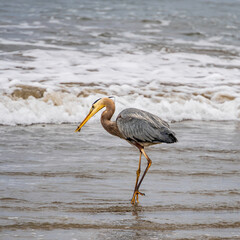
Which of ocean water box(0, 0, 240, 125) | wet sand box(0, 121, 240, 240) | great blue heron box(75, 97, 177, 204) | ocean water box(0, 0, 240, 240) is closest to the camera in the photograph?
wet sand box(0, 121, 240, 240)

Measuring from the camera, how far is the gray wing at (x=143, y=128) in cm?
567

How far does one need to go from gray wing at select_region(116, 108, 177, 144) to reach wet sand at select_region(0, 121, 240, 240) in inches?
18.2

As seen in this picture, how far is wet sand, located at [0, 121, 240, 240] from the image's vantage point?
14.7 ft

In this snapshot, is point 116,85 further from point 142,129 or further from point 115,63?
point 142,129

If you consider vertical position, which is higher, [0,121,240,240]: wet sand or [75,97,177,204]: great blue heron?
[75,97,177,204]: great blue heron

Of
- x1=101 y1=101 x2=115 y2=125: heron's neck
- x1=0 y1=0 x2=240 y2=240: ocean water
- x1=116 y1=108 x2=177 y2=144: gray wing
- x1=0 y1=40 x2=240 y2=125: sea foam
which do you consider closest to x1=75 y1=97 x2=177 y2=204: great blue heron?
x1=116 y1=108 x2=177 y2=144: gray wing

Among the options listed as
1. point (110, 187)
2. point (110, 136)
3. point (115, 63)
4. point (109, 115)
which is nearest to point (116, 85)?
point (115, 63)

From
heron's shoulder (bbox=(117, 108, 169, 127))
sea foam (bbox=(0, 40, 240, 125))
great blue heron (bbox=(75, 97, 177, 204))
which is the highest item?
heron's shoulder (bbox=(117, 108, 169, 127))

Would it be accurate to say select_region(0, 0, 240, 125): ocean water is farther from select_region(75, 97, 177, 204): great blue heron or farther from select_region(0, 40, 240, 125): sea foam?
select_region(75, 97, 177, 204): great blue heron

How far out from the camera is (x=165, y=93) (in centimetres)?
1105

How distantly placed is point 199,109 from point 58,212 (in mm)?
5854

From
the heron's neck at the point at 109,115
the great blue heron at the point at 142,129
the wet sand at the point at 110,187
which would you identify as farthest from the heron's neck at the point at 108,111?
the wet sand at the point at 110,187

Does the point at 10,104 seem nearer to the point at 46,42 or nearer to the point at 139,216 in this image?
the point at 139,216

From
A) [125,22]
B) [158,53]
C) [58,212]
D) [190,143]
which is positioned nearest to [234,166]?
[190,143]
